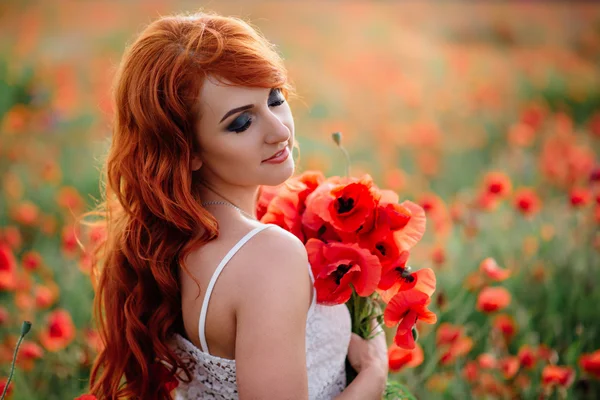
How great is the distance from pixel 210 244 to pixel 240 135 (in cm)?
27

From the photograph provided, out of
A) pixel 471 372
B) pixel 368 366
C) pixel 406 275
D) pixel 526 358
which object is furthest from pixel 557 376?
pixel 406 275

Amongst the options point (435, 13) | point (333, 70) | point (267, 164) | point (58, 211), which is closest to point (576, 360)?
point (267, 164)

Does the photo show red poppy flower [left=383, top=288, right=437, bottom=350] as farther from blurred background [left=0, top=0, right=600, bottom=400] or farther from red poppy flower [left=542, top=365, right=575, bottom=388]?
red poppy flower [left=542, top=365, right=575, bottom=388]

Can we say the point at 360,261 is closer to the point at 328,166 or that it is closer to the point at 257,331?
the point at 257,331

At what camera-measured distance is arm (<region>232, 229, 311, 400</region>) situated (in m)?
1.38

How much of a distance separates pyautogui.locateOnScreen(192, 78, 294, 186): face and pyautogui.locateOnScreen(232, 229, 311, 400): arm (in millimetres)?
230

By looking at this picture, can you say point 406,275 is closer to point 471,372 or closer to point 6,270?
point 471,372

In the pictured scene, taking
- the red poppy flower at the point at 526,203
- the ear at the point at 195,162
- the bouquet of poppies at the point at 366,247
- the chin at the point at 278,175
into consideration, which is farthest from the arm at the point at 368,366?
the red poppy flower at the point at 526,203

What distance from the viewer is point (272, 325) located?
4.53 ft

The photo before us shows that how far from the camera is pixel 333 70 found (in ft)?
24.0

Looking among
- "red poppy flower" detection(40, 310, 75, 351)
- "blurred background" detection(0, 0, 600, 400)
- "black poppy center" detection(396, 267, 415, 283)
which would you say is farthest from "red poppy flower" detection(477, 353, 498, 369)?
"red poppy flower" detection(40, 310, 75, 351)

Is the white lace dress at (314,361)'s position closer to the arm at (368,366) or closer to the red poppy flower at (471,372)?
the arm at (368,366)

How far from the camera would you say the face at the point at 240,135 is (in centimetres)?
152

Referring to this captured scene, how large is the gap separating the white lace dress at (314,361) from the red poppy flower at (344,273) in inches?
2.8
